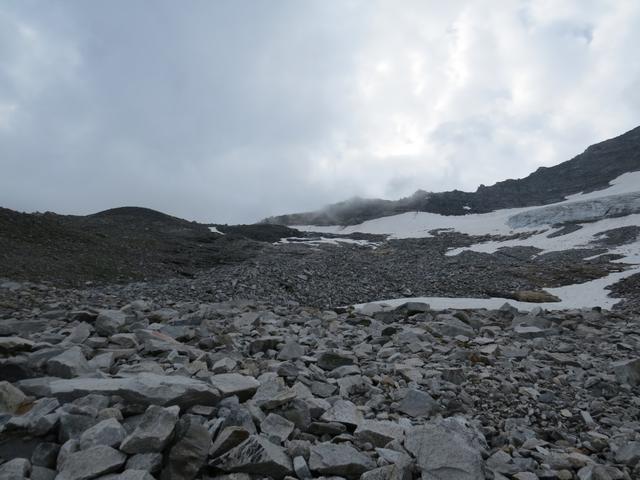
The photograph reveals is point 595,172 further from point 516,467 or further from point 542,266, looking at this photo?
point 516,467

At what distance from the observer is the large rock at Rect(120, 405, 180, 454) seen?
323 cm

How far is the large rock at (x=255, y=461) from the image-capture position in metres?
3.31

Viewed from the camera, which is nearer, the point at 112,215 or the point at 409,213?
the point at 112,215

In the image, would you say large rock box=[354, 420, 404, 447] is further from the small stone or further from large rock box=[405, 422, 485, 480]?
the small stone

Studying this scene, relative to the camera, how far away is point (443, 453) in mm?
3641

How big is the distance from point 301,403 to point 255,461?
1.19m

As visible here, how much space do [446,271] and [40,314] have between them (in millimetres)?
22993

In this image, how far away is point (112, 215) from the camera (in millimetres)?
49406

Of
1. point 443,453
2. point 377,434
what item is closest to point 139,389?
point 377,434

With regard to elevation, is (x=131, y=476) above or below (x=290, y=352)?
Answer: above

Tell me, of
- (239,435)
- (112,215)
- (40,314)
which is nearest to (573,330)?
(239,435)

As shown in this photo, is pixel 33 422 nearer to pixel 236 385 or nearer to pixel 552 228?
pixel 236 385

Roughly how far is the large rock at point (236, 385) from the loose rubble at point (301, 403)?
0.02 metres

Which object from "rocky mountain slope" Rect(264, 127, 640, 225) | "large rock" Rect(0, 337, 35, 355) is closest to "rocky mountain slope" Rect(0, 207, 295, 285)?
"large rock" Rect(0, 337, 35, 355)
